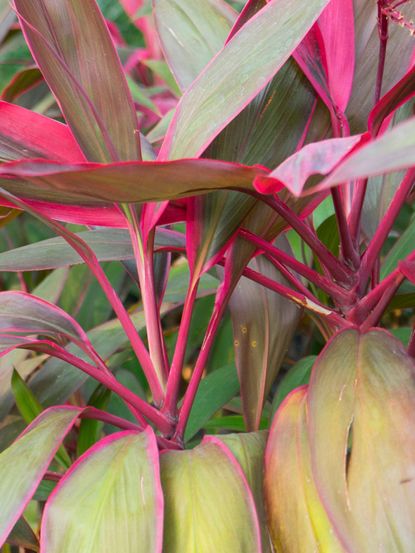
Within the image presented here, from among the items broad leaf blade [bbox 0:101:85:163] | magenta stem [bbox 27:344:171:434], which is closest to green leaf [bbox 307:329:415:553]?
magenta stem [bbox 27:344:171:434]

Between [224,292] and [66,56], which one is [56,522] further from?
[66,56]

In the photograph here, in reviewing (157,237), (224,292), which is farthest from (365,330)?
(157,237)

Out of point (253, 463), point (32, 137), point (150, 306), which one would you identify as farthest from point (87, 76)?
point (253, 463)

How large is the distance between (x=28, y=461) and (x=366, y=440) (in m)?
0.19

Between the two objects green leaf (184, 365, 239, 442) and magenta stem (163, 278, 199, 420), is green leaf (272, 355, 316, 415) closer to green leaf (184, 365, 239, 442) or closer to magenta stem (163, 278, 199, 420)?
green leaf (184, 365, 239, 442)

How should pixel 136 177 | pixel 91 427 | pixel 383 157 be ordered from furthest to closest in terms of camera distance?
pixel 91 427 < pixel 136 177 < pixel 383 157

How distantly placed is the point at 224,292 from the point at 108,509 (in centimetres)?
16

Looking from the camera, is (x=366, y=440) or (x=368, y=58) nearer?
(x=366, y=440)

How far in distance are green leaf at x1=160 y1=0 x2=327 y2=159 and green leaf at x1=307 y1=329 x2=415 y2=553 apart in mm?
151

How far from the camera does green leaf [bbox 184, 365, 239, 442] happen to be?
689 millimetres

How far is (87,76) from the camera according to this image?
1.64 feet

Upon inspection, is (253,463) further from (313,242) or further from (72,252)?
(72,252)

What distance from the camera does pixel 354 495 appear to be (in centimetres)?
39

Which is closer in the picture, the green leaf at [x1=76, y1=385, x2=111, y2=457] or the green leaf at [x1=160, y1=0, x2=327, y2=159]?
the green leaf at [x1=160, y1=0, x2=327, y2=159]
